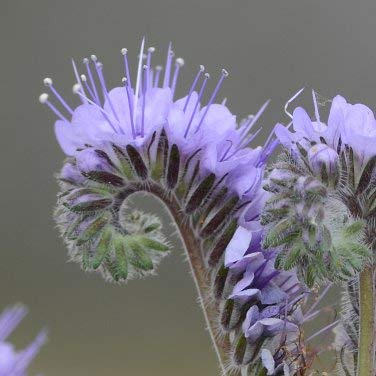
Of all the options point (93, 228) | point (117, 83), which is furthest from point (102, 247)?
point (117, 83)

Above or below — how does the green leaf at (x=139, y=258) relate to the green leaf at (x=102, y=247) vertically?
below

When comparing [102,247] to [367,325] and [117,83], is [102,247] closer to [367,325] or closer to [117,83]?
[367,325]

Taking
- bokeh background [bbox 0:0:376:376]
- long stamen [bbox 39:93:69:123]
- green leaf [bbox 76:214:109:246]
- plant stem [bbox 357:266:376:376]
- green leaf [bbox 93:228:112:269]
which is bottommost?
bokeh background [bbox 0:0:376:376]

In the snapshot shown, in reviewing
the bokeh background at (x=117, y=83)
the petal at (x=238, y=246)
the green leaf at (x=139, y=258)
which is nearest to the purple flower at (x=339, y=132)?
the petal at (x=238, y=246)

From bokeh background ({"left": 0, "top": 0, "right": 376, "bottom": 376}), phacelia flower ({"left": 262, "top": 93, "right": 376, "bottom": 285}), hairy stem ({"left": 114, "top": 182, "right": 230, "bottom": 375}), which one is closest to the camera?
phacelia flower ({"left": 262, "top": 93, "right": 376, "bottom": 285})

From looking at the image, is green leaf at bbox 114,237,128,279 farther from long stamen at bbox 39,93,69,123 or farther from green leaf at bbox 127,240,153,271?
long stamen at bbox 39,93,69,123

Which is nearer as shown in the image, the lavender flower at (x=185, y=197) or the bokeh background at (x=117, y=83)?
the lavender flower at (x=185, y=197)

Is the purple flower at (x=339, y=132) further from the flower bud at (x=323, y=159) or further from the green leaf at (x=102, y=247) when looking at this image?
the green leaf at (x=102, y=247)

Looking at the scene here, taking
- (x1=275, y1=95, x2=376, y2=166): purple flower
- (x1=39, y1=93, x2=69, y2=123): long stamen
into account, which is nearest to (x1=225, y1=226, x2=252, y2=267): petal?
(x1=275, y1=95, x2=376, y2=166): purple flower
